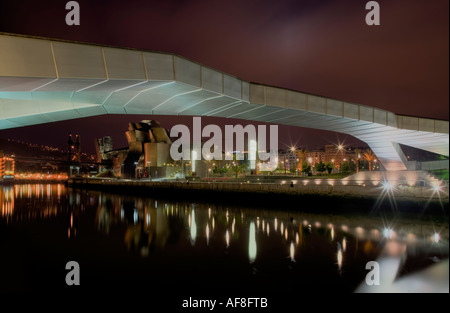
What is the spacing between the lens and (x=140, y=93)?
1558cm

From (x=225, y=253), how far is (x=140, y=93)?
9.18 meters

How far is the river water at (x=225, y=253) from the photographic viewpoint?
30.7 feet

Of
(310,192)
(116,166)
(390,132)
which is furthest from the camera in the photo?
(116,166)

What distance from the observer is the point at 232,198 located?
30.1 meters

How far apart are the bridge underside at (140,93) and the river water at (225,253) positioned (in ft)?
23.6

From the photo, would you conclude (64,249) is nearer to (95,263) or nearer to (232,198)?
(95,263)

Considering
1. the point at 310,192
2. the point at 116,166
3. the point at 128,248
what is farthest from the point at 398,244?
the point at 116,166

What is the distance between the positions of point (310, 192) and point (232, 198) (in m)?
8.96

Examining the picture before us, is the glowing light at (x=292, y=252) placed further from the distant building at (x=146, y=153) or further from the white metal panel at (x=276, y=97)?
the distant building at (x=146, y=153)

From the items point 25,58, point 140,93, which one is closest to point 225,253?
point 140,93

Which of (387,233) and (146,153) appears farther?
(146,153)

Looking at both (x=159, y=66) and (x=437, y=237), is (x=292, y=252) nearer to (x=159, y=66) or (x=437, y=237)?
(x=437, y=237)
